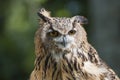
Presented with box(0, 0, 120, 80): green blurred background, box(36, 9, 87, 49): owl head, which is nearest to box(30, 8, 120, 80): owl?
box(36, 9, 87, 49): owl head

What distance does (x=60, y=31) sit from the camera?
11.1 meters

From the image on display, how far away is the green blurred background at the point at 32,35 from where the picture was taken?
644 inches

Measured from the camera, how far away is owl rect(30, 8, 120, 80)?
11.2 metres

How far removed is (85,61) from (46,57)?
1.45 ft

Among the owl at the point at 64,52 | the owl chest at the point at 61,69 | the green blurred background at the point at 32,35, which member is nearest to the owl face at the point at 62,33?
the owl at the point at 64,52

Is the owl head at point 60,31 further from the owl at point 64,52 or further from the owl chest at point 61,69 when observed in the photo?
the owl chest at point 61,69

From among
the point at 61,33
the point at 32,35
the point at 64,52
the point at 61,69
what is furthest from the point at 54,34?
the point at 32,35

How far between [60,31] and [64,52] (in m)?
0.35

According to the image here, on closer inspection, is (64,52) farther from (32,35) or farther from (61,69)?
(32,35)

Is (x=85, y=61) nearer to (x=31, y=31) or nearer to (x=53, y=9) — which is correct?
(x=31, y=31)

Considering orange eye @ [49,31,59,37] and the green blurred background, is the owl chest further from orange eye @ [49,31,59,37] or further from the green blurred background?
the green blurred background

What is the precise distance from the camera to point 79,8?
18.0 meters

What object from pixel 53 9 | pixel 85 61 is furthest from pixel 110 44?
pixel 85 61

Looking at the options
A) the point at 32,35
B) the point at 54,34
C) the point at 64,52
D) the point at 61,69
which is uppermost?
the point at 32,35
